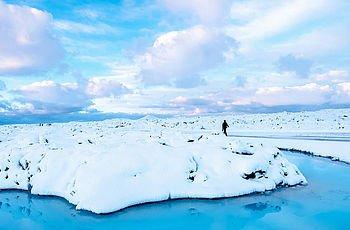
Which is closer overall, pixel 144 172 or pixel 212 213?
pixel 212 213

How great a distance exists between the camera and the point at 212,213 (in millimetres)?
16406

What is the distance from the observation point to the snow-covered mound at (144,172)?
1811 cm

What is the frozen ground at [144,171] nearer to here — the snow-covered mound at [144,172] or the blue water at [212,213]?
the snow-covered mound at [144,172]

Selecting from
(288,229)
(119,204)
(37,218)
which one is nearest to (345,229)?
(288,229)

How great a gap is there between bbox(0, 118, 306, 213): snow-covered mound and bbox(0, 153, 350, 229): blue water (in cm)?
62

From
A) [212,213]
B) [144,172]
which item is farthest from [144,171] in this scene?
[212,213]

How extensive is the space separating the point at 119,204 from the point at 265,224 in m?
6.07

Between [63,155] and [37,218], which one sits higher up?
[63,155]

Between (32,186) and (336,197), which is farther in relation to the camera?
(32,186)

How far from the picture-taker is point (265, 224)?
14.9 m

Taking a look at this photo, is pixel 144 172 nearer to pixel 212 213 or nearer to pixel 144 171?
pixel 144 171

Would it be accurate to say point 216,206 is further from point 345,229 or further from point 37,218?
point 37,218

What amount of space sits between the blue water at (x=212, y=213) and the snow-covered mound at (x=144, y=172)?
62 cm

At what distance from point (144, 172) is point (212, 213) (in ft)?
14.1
